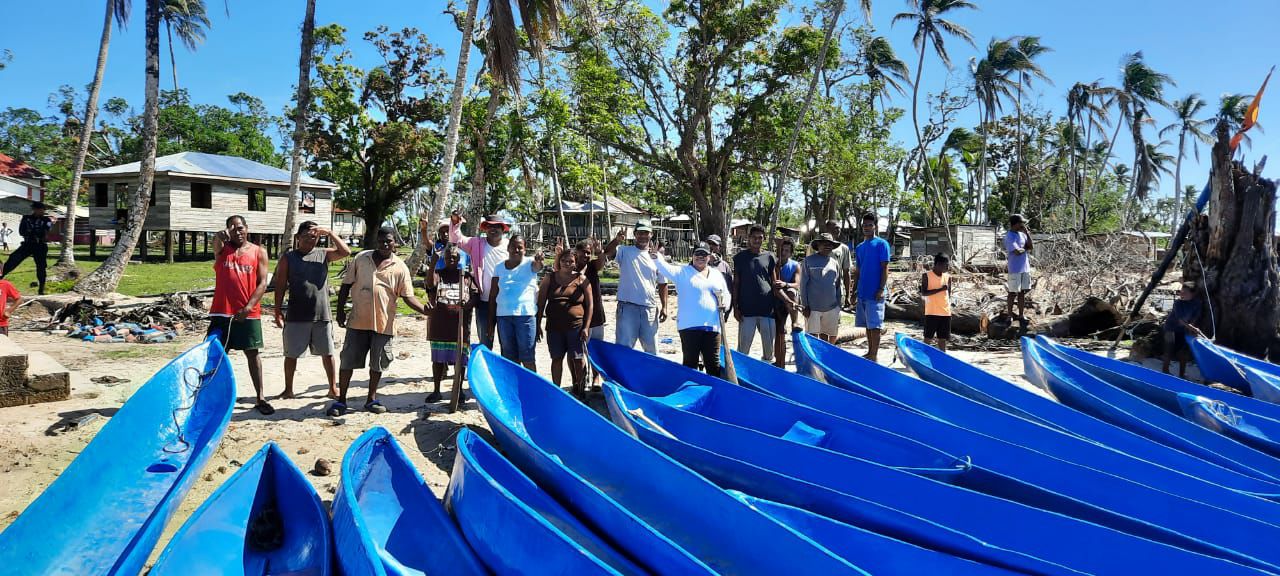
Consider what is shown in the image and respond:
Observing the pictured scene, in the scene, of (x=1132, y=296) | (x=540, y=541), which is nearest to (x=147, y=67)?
(x=540, y=541)

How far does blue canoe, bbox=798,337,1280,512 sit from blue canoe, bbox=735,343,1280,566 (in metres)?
0.05

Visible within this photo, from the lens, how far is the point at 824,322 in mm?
8477

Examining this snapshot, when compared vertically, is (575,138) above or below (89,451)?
above

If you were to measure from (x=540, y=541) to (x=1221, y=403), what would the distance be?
19.0 feet

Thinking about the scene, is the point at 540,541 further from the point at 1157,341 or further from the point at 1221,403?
the point at 1157,341

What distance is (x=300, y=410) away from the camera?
6.51 meters

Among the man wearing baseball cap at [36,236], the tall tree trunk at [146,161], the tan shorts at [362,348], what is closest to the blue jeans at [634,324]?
the tan shorts at [362,348]

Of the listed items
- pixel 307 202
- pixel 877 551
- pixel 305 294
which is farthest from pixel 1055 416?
pixel 307 202

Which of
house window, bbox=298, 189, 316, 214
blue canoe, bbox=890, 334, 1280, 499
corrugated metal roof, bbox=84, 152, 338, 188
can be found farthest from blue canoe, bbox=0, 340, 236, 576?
house window, bbox=298, 189, 316, 214

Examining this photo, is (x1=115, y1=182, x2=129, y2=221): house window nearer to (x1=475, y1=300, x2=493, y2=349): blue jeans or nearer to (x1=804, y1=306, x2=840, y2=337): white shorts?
(x1=475, y1=300, x2=493, y2=349): blue jeans

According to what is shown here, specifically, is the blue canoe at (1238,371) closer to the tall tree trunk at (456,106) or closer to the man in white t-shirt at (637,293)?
the man in white t-shirt at (637,293)

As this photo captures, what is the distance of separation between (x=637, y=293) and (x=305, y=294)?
3.07m

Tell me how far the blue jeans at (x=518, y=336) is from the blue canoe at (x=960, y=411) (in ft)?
6.73

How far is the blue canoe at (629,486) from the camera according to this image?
3.11 metres
